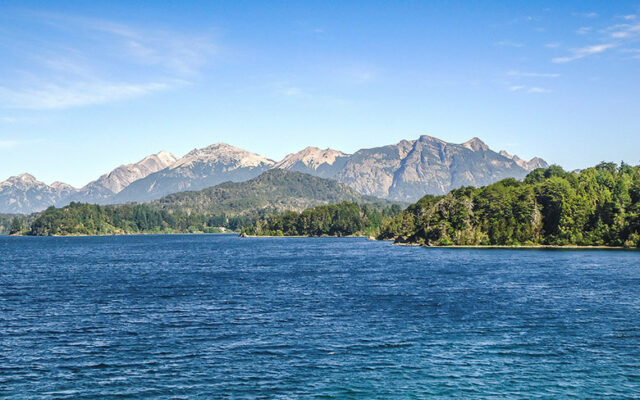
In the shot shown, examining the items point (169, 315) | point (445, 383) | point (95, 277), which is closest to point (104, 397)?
point (445, 383)

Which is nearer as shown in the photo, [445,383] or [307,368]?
[445,383]

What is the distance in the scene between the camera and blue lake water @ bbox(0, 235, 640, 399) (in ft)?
143

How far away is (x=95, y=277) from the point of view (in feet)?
418

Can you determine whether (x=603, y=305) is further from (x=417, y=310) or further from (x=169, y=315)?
(x=169, y=315)

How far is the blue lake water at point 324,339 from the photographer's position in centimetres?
4359

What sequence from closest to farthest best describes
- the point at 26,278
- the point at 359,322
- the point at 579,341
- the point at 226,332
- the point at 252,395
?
the point at 252,395
the point at 579,341
the point at 226,332
the point at 359,322
the point at 26,278

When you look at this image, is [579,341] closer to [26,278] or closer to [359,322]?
[359,322]

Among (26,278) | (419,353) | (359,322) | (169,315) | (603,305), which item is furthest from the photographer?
(26,278)

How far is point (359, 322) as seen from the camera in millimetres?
67938

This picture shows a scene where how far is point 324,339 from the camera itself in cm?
5872

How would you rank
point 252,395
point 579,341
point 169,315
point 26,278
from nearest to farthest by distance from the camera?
point 252,395, point 579,341, point 169,315, point 26,278

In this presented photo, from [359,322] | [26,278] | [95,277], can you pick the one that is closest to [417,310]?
[359,322]

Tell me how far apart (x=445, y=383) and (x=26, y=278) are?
11271 centimetres

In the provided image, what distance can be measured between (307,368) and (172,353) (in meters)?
14.0
